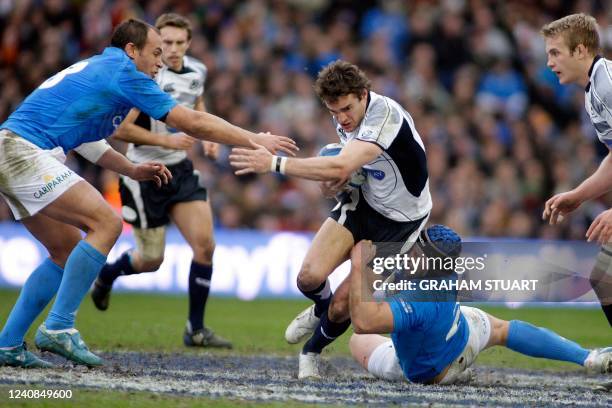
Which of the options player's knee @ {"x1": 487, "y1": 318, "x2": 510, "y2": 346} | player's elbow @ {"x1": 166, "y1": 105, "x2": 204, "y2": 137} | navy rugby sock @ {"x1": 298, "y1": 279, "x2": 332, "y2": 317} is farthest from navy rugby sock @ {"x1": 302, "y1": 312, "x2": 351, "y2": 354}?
player's elbow @ {"x1": 166, "y1": 105, "x2": 204, "y2": 137}

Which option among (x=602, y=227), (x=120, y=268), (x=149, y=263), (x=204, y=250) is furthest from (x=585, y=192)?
(x=120, y=268)

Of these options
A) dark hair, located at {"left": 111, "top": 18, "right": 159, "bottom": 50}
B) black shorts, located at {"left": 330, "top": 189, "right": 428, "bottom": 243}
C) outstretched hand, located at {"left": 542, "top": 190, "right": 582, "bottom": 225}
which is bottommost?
black shorts, located at {"left": 330, "top": 189, "right": 428, "bottom": 243}

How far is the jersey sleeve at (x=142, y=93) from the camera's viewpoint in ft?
23.0

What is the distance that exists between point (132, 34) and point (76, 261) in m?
1.68

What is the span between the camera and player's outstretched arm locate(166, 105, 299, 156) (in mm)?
7000

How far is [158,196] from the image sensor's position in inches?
387

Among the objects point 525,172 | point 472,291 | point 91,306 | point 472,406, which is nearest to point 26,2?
point 91,306

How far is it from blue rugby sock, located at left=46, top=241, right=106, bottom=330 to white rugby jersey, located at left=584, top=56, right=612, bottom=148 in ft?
12.0

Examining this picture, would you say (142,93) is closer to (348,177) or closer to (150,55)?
(150,55)

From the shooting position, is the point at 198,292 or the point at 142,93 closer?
the point at 142,93

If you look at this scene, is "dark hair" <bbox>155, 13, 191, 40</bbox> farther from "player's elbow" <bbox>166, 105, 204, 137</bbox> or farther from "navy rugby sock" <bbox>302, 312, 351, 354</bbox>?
"navy rugby sock" <bbox>302, 312, 351, 354</bbox>

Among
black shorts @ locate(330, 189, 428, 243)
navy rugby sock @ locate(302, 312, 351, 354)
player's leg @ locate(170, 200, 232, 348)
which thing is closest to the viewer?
navy rugby sock @ locate(302, 312, 351, 354)

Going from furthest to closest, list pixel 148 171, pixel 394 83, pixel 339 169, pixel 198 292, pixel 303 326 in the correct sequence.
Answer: pixel 394 83, pixel 198 292, pixel 303 326, pixel 148 171, pixel 339 169

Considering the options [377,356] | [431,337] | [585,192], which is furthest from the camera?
[585,192]
